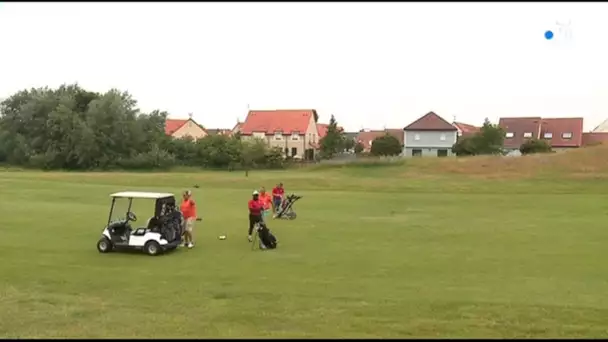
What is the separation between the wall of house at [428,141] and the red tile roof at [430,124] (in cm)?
70

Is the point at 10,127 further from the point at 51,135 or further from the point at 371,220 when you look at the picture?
the point at 371,220

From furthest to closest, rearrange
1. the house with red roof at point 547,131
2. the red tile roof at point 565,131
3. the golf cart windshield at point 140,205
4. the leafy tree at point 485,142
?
the house with red roof at point 547,131 → the red tile roof at point 565,131 → the leafy tree at point 485,142 → the golf cart windshield at point 140,205

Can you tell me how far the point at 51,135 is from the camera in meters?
93.1

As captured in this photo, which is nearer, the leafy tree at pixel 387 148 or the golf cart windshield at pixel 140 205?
the golf cart windshield at pixel 140 205

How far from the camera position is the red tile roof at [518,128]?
120 metres

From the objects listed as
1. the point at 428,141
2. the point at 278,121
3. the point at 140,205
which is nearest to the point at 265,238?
the point at 140,205

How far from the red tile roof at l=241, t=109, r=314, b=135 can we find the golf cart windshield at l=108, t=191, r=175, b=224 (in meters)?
82.6

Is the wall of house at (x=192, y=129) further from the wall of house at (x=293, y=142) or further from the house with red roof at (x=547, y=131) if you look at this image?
the house with red roof at (x=547, y=131)

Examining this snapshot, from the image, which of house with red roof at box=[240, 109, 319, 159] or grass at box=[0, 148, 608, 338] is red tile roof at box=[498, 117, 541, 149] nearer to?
house with red roof at box=[240, 109, 319, 159]

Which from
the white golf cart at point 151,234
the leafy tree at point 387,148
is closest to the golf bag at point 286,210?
the white golf cart at point 151,234

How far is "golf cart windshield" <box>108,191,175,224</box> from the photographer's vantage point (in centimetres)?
2016

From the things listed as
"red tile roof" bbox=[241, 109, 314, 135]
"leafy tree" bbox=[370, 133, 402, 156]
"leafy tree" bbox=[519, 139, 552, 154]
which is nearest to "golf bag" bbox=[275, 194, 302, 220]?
"leafy tree" bbox=[519, 139, 552, 154]

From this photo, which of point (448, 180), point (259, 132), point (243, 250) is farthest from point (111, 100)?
point (243, 250)

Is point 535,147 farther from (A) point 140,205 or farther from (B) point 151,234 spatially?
(B) point 151,234
